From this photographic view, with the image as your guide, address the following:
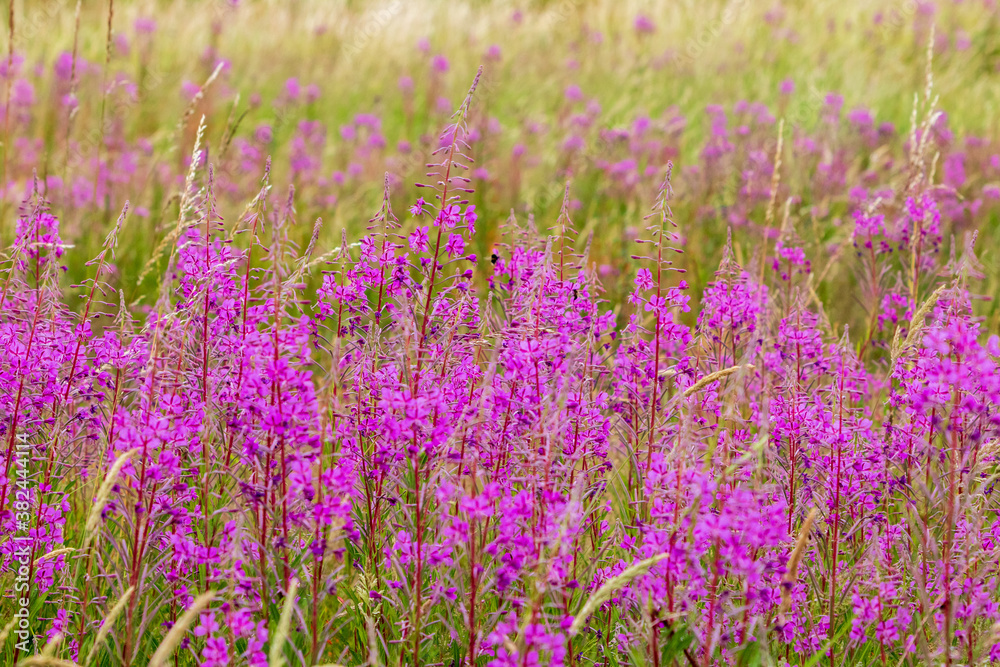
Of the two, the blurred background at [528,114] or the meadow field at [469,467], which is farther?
the blurred background at [528,114]

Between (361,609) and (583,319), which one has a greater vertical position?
(583,319)

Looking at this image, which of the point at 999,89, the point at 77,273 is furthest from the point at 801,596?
the point at 999,89

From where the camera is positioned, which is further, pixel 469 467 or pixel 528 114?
pixel 528 114

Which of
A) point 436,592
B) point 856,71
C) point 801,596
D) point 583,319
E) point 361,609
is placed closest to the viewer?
point 436,592

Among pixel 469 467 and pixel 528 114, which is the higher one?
pixel 528 114

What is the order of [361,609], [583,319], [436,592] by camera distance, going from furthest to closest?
[583,319], [361,609], [436,592]

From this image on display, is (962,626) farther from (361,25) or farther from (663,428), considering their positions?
(361,25)

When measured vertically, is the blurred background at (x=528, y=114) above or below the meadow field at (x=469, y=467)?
above

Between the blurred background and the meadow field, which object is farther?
the blurred background

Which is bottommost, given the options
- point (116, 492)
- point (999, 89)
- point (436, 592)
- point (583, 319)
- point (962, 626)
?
point (962, 626)

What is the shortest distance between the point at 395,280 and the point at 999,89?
9.89 m

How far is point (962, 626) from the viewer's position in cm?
202

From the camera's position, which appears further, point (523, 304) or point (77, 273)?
point (77, 273)

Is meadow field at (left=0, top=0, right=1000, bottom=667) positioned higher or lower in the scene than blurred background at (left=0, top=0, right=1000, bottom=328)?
lower
